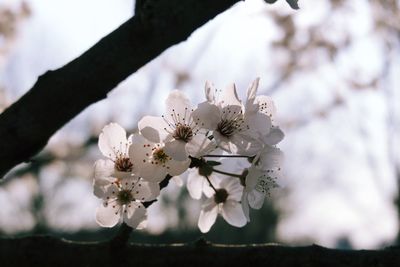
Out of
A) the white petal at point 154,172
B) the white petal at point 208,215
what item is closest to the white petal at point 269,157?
the white petal at point 154,172

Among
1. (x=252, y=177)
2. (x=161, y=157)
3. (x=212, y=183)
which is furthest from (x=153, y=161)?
(x=212, y=183)

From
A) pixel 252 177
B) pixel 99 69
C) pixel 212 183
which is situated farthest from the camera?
pixel 212 183

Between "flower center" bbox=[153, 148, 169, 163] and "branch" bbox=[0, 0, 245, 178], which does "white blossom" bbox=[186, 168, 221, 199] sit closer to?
"flower center" bbox=[153, 148, 169, 163]

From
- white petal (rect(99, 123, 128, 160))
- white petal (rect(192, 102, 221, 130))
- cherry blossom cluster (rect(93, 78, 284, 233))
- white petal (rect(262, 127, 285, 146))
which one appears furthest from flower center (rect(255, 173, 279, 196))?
white petal (rect(99, 123, 128, 160))

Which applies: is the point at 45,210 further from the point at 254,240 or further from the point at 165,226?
the point at 254,240

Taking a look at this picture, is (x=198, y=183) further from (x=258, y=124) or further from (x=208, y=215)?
(x=258, y=124)

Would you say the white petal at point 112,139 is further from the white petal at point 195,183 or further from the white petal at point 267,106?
the white petal at point 267,106

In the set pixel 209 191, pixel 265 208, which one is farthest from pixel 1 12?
pixel 265 208
